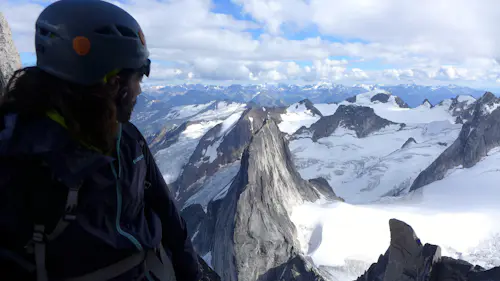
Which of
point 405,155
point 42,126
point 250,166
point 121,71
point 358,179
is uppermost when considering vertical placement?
point 121,71

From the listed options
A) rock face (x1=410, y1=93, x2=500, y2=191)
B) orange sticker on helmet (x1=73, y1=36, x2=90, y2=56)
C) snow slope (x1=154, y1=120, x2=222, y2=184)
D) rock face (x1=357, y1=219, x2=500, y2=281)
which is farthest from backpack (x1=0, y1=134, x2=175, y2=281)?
snow slope (x1=154, y1=120, x2=222, y2=184)

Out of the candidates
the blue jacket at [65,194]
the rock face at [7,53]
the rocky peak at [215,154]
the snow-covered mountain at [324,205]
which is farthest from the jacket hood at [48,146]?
the rocky peak at [215,154]

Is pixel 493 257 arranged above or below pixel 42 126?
below

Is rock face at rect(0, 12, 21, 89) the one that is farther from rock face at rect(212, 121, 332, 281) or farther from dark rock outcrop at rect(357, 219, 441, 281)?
rock face at rect(212, 121, 332, 281)

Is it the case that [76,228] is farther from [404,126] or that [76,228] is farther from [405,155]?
[404,126]

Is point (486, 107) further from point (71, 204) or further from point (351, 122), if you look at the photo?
point (71, 204)

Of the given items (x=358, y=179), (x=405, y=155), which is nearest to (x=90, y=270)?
(x=358, y=179)

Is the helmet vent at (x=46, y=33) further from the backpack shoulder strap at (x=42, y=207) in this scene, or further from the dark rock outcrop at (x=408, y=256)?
the dark rock outcrop at (x=408, y=256)
